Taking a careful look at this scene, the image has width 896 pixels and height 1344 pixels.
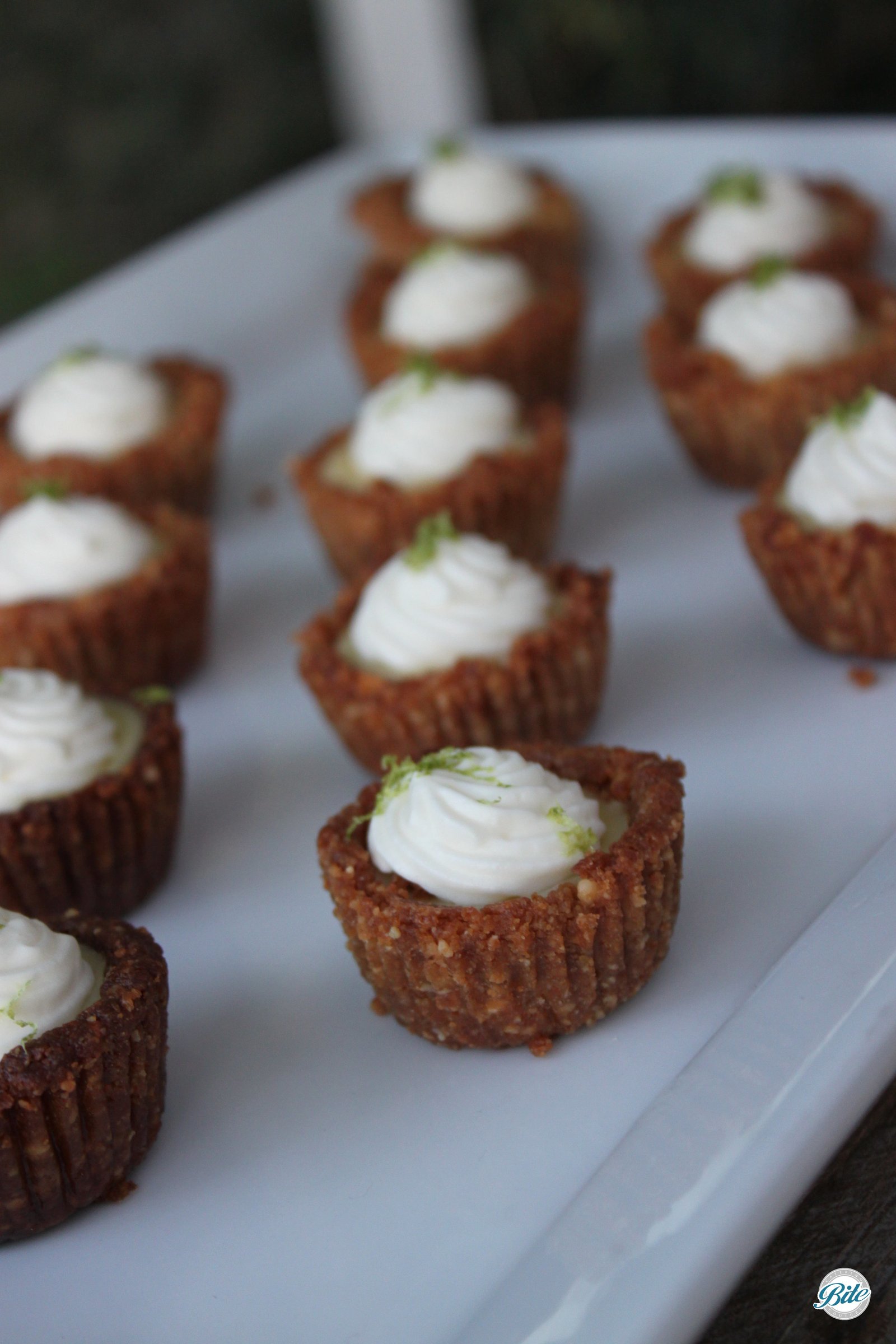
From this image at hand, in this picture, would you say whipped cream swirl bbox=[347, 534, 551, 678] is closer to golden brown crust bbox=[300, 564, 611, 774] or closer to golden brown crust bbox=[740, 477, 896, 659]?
golden brown crust bbox=[300, 564, 611, 774]

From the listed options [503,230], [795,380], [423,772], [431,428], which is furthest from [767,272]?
[423,772]

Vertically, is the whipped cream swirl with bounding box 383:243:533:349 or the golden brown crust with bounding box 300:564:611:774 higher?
the whipped cream swirl with bounding box 383:243:533:349

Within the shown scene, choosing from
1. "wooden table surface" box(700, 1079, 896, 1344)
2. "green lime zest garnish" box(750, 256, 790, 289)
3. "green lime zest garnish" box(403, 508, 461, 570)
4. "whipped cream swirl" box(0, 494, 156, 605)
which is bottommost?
"wooden table surface" box(700, 1079, 896, 1344)

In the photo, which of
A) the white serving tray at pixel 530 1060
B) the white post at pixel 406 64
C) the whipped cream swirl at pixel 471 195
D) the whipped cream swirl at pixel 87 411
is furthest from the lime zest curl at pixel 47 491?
the white post at pixel 406 64

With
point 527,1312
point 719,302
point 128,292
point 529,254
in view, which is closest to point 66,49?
point 128,292

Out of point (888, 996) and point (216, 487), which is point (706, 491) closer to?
point (216, 487)

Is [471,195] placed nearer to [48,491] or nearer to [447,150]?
[447,150]

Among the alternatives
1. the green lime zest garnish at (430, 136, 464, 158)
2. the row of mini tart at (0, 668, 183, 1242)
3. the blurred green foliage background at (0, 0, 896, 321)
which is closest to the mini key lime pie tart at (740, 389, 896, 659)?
the row of mini tart at (0, 668, 183, 1242)
